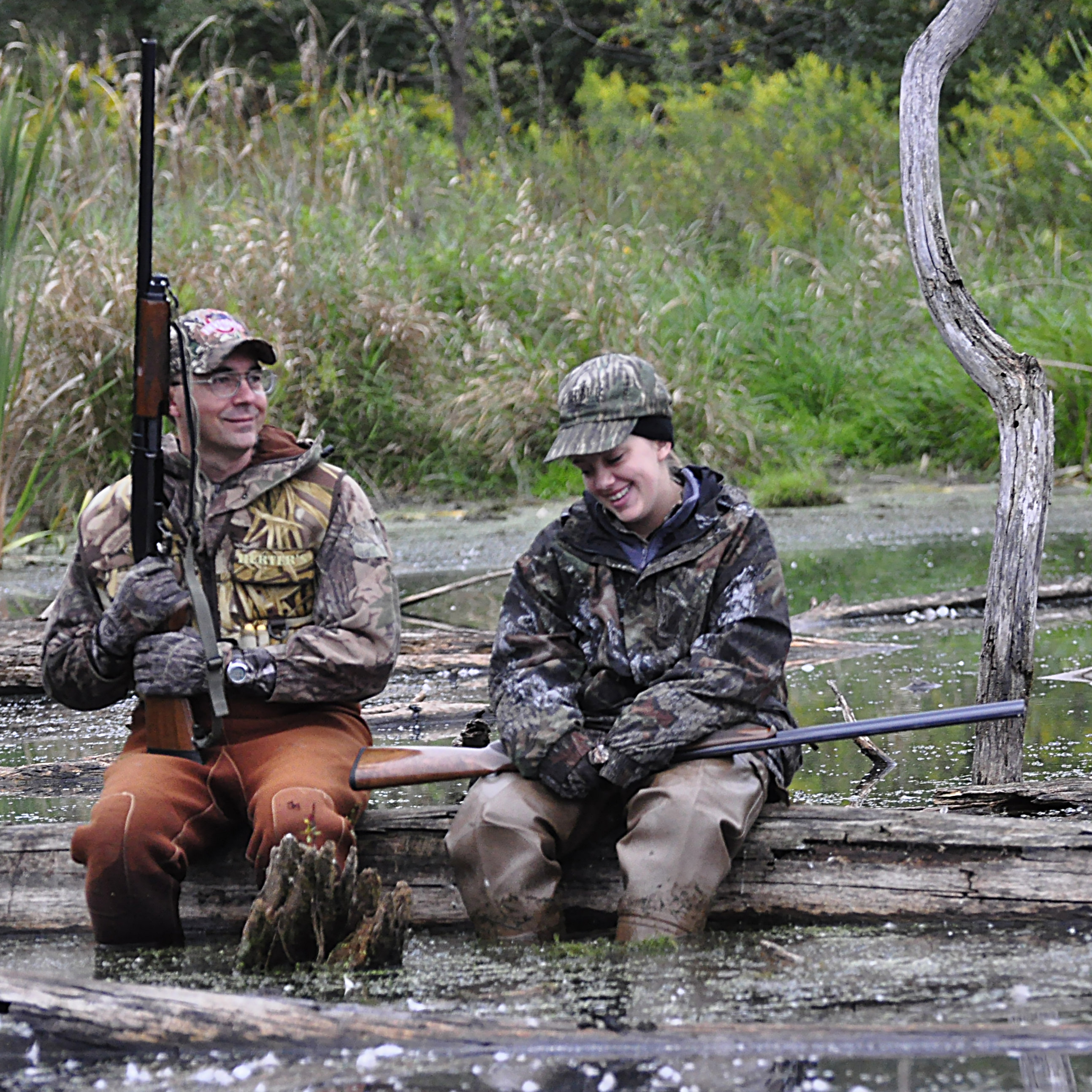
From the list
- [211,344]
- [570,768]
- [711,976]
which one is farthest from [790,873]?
[211,344]

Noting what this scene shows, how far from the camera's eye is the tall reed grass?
10.2 meters

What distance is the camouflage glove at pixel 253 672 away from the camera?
374 centimetres

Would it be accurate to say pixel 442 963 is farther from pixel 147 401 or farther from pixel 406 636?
pixel 406 636

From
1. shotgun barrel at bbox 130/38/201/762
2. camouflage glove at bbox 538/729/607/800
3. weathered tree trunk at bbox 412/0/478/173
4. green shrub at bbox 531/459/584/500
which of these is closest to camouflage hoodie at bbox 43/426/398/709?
shotgun barrel at bbox 130/38/201/762

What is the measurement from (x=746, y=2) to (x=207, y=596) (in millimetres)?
18532

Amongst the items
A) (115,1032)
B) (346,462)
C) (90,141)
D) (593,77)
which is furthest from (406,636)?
(593,77)

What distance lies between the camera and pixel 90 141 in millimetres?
11281

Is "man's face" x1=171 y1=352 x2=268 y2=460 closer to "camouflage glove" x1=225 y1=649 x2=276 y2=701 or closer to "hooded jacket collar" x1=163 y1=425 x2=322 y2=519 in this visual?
"hooded jacket collar" x1=163 y1=425 x2=322 y2=519

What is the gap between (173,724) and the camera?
377cm

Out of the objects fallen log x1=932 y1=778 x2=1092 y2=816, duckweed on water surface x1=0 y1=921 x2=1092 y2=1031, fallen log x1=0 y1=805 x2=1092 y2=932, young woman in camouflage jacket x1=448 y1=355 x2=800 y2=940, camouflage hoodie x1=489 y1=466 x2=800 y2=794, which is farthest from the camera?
fallen log x1=932 y1=778 x2=1092 y2=816

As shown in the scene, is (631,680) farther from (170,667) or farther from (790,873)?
(170,667)

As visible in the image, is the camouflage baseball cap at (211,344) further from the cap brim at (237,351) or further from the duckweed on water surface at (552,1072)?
the duckweed on water surface at (552,1072)

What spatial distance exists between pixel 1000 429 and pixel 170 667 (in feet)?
7.27

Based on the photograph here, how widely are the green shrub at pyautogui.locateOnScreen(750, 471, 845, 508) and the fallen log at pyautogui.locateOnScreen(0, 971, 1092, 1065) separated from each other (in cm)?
781
